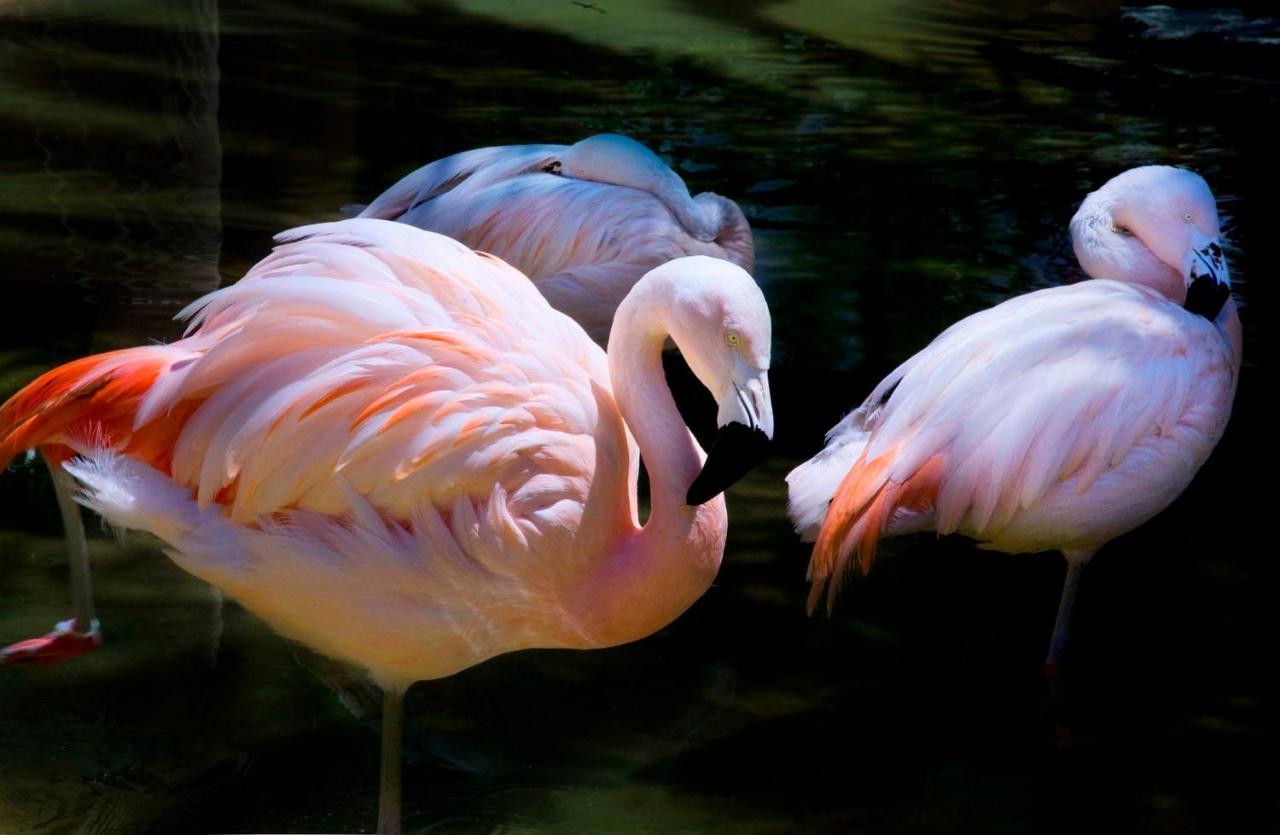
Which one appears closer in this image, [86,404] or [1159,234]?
[86,404]

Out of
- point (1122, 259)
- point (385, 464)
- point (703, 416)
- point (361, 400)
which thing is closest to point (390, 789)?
point (385, 464)

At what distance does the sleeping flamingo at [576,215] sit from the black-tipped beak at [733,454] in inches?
80.2

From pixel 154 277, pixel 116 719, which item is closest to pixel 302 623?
pixel 116 719

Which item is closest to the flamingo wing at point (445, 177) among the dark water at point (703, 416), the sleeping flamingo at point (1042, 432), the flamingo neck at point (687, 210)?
the flamingo neck at point (687, 210)

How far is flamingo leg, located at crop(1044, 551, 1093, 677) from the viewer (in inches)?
131

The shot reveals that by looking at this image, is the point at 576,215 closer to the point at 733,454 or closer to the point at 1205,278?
the point at 1205,278

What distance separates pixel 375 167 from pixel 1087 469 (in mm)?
3944

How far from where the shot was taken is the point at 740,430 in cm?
234

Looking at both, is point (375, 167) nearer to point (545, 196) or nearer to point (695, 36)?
point (545, 196)

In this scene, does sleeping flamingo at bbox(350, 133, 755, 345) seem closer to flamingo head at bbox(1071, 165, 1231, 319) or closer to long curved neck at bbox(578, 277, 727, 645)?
flamingo head at bbox(1071, 165, 1231, 319)

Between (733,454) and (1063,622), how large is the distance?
132 centimetres

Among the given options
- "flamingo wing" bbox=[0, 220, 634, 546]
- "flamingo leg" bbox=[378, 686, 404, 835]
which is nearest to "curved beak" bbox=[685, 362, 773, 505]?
"flamingo wing" bbox=[0, 220, 634, 546]

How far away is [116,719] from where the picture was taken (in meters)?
3.04

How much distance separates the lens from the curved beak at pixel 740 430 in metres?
2.34
